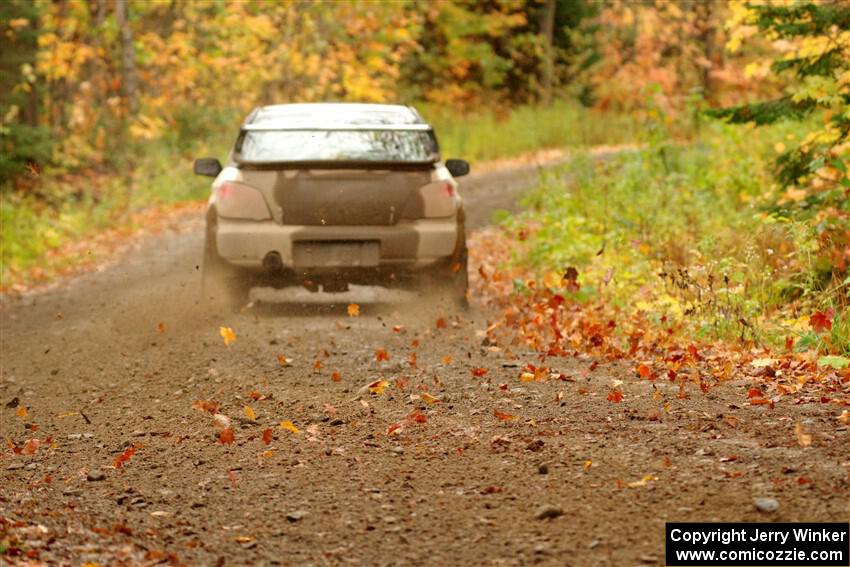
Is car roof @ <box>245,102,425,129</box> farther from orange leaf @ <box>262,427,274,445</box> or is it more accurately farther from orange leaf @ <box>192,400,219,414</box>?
orange leaf @ <box>262,427,274,445</box>

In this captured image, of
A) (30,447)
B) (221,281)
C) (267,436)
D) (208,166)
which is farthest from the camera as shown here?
(208,166)

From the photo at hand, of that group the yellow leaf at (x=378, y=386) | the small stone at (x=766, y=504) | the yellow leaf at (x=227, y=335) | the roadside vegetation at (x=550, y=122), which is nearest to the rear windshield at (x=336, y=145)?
the yellow leaf at (x=227, y=335)

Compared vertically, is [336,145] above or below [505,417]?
above

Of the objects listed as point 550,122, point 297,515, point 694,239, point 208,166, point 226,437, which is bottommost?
point 550,122

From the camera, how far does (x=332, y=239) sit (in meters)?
9.74

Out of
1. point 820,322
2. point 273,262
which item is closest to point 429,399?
point 820,322

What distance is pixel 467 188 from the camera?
71.5 ft

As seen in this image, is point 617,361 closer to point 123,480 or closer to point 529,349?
point 529,349

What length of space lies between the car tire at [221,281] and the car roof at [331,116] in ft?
4.12

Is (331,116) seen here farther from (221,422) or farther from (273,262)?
(221,422)

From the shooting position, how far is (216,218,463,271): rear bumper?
974 cm

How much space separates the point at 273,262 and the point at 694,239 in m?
4.31

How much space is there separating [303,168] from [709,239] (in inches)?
132

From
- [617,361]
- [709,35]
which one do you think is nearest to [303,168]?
[617,361]
